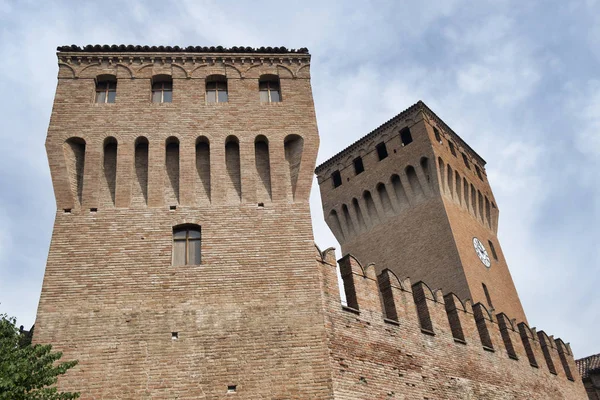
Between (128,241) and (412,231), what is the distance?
41.8 ft

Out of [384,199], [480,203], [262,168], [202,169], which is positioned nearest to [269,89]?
[262,168]

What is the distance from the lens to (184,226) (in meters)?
11.5

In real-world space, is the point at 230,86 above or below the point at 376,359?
above

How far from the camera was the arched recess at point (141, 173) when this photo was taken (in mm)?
11766

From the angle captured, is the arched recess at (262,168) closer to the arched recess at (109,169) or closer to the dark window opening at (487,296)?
the arched recess at (109,169)

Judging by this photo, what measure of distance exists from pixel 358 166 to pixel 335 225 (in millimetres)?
2665

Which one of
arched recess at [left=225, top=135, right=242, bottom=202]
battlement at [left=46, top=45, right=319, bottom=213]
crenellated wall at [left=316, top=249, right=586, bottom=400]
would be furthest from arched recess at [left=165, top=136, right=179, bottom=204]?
crenellated wall at [left=316, top=249, right=586, bottom=400]

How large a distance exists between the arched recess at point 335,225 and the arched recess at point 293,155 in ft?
39.1

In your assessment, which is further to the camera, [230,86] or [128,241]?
[230,86]

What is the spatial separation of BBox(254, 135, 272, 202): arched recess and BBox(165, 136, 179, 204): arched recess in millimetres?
1638

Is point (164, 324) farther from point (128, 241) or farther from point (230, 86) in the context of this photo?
point (230, 86)

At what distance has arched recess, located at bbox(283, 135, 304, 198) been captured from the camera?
12.4 m

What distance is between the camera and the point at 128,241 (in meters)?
11.1

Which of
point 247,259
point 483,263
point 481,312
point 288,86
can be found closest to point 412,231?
point 483,263
